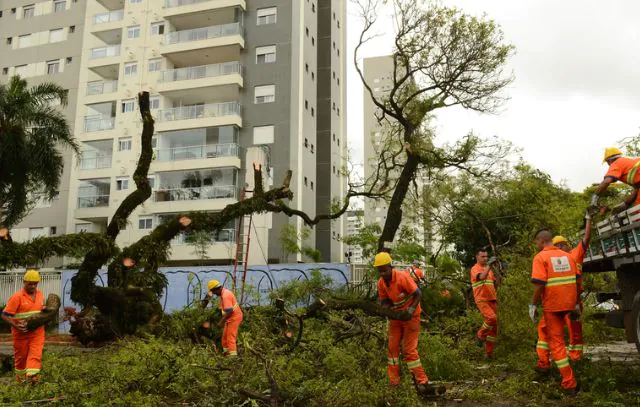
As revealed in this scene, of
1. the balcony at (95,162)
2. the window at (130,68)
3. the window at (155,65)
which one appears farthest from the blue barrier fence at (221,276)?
the window at (130,68)

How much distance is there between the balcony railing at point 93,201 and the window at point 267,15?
49.0 ft

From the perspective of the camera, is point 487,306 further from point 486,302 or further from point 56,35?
point 56,35

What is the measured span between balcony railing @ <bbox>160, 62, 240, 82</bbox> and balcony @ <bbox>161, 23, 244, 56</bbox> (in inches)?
49.3

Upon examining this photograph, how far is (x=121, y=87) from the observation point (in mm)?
36094

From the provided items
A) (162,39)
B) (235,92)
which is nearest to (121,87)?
(162,39)

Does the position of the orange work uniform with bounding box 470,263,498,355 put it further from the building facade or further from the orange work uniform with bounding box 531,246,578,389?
the building facade

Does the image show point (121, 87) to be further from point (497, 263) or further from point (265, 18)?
point (497, 263)

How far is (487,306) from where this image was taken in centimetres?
945

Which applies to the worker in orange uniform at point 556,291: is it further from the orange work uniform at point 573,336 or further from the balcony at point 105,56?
the balcony at point 105,56

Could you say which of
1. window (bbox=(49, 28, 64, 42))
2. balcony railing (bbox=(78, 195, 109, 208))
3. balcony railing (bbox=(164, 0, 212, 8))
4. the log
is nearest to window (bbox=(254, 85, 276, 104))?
balcony railing (bbox=(164, 0, 212, 8))

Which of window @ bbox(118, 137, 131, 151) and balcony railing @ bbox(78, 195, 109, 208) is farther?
window @ bbox(118, 137, 131, 151)

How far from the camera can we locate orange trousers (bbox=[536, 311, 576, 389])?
20.7 ft

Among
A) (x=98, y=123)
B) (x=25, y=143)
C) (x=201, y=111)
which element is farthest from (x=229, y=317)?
(x=98, y=123)

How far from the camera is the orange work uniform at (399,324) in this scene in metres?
6.79
